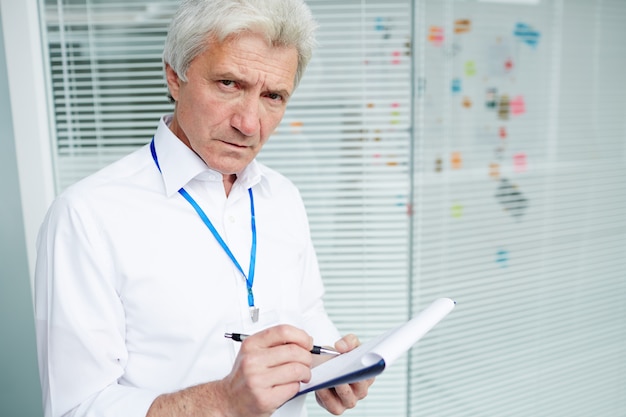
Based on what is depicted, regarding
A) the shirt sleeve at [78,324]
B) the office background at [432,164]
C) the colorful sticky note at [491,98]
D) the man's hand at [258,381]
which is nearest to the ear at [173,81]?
the shirt sleeve at [78,324]

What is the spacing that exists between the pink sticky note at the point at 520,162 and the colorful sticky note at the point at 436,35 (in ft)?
2.08

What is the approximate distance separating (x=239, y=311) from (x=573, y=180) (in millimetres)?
1908

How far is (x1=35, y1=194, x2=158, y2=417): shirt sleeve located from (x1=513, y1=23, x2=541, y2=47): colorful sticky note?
1.91 m

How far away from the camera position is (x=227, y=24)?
95cm

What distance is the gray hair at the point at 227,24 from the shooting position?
0.95 meters

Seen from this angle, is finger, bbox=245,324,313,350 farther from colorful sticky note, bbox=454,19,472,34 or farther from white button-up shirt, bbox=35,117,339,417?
colorful sticky note, bbox=454,19,472,34

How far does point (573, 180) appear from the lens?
2305 mm

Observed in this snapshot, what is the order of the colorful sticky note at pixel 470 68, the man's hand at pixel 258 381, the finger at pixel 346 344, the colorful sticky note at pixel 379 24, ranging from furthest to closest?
the colorful sticky note at pixel 470 68, the colorful sticky note at pixel 379 24, the finger at pixel 346 344, the man's hand at pixel 258 381

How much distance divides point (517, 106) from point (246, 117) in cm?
158

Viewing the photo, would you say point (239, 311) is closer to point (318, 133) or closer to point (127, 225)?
point (127, 225)

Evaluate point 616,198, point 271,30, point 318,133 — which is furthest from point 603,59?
point 271,30

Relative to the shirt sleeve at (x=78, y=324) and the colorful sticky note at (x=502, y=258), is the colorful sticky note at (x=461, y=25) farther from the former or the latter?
the shirt sleeve at (x=78, y=324)

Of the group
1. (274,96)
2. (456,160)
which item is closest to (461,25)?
(456,160)

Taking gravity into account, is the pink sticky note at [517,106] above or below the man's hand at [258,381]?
above
